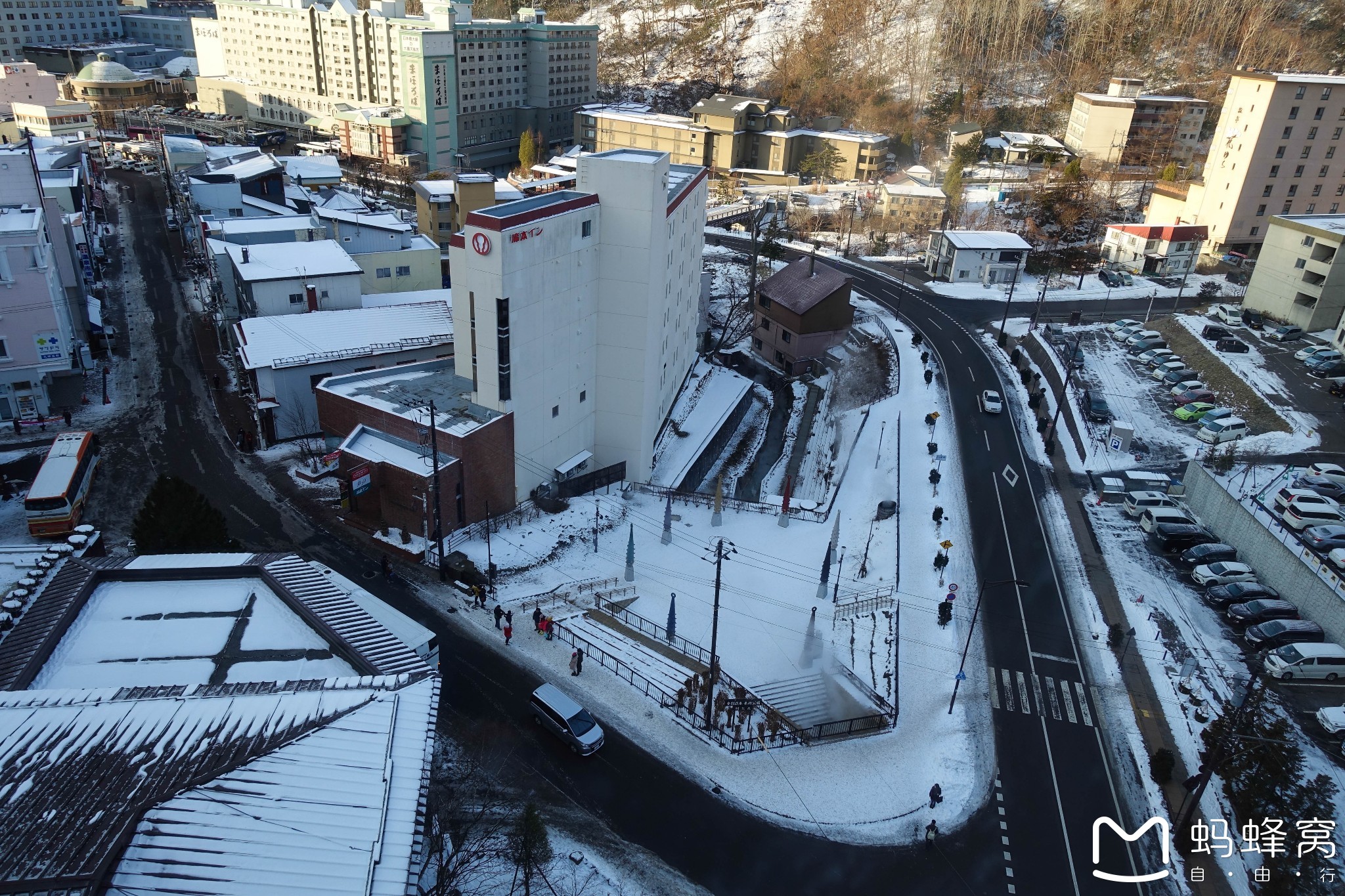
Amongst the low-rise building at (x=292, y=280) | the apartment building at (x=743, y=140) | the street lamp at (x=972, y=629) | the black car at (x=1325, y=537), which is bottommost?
the street lamp at (x=972, y=629)

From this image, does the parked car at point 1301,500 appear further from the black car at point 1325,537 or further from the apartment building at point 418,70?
the apartment building at point 418,70

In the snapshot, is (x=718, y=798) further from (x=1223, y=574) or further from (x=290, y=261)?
(x=290, y=261)

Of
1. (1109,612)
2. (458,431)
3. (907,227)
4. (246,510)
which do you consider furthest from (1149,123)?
(246,510)

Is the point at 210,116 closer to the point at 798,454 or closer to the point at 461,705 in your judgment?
the point at 798,454

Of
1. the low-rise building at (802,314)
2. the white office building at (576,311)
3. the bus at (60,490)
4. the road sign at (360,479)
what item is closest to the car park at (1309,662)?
the white office building at (576,311)

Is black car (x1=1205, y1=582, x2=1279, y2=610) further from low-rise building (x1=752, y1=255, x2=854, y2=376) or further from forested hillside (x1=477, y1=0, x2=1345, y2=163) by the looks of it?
forested hillside (x1=477, y1=0, x2=1345, y2=163)

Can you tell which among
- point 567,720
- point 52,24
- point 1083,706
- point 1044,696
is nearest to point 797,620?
point 1044,696

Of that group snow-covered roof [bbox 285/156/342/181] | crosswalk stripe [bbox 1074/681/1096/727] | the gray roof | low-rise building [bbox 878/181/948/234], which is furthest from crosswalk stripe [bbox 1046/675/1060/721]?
snow-covered roof [bbox 285/156/342/181]

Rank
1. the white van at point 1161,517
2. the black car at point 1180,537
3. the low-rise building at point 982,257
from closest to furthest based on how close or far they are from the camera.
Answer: the black car at point 1180,537 < the white van at point 1161,517 < the low-rise building at point 982,257

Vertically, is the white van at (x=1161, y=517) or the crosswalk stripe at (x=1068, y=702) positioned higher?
the white van at (x=1161, y=517)
